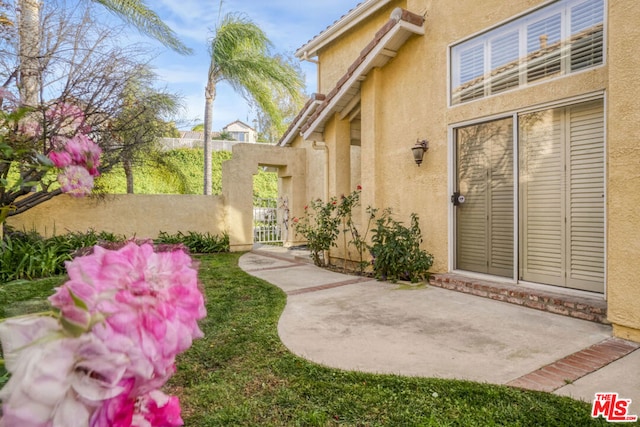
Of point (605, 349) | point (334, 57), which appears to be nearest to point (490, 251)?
point (605, 349)

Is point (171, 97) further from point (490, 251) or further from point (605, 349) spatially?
point (605, 349)

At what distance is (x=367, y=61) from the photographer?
26.9 ft

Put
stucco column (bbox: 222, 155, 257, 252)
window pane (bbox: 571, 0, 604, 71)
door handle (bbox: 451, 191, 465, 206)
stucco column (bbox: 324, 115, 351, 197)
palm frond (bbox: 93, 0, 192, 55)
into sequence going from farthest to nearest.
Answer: stucco column (bbox: 222, 155, 257, 252), palm frond (bbox: 93, 0, 192, 55), stucco column (bbox: 324, 115, 351, 197), door handle (bbox: 451, 191, 465, 206), window pane (bbox: 571, 0, 604, 71)

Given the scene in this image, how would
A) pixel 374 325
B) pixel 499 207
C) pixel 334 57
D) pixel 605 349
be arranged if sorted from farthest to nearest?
pixel 334 57 < pixel 499 207 < pixel 374 325 < pixel 605 349

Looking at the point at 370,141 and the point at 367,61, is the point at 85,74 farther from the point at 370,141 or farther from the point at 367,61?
the point at 370,141

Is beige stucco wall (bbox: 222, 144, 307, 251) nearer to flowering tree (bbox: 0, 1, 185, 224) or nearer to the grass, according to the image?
flowering tree (bbox: 0, 1, 185, 224)

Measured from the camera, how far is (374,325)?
4.78 m

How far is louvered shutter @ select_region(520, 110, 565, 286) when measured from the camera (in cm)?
565

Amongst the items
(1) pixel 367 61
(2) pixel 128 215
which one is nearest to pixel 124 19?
(2) pixel 128 215

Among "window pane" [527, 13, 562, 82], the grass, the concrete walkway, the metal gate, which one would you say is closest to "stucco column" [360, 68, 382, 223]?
the concrete walkway

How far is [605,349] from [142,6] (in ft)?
43.4

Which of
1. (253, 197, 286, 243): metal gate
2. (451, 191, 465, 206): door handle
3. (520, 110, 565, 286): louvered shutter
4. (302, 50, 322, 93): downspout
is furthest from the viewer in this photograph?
(253, 197, 286, 243): metal gate

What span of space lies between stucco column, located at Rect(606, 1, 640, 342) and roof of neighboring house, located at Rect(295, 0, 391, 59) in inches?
275

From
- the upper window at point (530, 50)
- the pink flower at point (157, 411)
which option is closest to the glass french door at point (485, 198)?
the upper window at point (530, 50)
